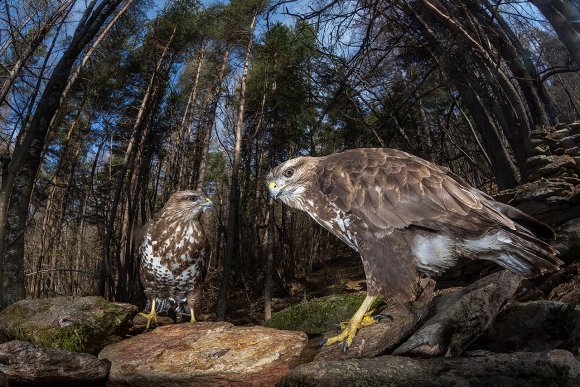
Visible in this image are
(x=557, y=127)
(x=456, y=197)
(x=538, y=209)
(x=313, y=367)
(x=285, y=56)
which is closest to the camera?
(x=313, y=367)

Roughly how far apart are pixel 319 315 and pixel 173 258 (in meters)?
1.94

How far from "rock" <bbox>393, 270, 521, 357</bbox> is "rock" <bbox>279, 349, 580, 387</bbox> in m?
0.28

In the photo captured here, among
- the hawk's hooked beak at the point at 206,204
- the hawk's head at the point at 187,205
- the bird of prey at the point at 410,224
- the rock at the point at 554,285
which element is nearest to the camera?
the bird of prey at the point at 410,224

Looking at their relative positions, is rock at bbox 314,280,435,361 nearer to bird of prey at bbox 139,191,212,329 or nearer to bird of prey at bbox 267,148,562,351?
bird of prey at bbox 267,148,562,351

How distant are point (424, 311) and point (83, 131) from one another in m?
16.9

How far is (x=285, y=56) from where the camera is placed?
15.2m

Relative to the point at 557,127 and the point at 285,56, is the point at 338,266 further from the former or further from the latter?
the point at 557,127

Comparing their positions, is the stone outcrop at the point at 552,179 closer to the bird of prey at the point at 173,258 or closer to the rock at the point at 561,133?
the rock at the point at 561,133

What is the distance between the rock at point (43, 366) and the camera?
2922mm

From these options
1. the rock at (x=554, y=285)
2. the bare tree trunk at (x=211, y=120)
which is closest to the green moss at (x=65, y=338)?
the rock at (x=554, y=285)

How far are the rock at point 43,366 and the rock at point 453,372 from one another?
6.25ft

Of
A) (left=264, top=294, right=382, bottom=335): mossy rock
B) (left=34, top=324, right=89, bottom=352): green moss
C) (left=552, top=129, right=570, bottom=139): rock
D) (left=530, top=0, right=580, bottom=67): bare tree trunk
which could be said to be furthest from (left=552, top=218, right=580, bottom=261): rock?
(left=34, top=324, right=89, bottom=352): green moss

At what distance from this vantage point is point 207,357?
3.20m

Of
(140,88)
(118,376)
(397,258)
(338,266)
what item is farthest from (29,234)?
(397,258)
